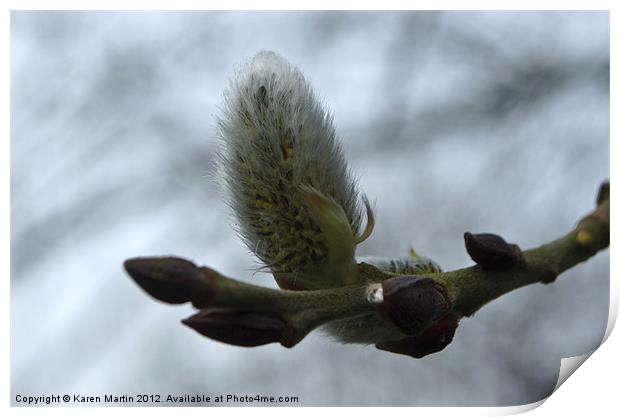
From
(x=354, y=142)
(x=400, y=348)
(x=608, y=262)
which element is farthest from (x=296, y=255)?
(x=354, y=142)

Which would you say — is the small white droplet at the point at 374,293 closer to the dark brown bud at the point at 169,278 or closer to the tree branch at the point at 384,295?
the tree branch at the point at 384,295

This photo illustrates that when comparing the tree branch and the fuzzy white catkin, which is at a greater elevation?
the fuzzy white catkin

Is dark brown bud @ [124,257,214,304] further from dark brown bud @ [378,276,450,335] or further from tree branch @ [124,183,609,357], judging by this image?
dark brown bud @ [378,276,450,335]

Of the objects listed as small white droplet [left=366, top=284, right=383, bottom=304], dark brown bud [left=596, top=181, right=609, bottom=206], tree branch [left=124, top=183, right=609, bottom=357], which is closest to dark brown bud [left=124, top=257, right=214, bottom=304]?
tree branch [left=124, top=183, right=609, bottom=357]

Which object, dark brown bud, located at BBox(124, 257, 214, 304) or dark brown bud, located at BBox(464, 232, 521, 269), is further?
dark brown bud, located at BBox(464, 232, 521, 269)

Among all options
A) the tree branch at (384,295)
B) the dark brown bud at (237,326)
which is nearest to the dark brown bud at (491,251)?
the tree branch at (384,295)

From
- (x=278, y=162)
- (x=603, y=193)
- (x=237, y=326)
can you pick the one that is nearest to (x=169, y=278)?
(x=237, y=326)
